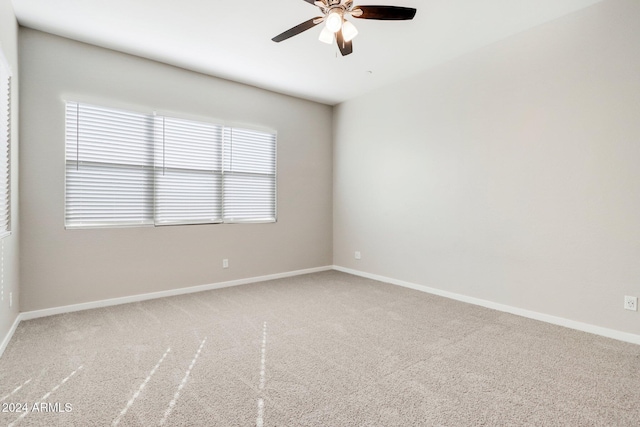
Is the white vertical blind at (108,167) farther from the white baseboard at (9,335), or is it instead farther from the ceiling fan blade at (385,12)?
the ceiling fan blade at (385,12)

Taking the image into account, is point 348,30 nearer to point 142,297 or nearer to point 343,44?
point 343,44

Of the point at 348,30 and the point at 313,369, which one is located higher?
the point at 348,30

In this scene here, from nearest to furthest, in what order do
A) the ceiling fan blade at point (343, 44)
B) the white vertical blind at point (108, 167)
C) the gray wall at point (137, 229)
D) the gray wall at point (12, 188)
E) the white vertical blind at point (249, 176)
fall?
the gray wall at point (12, 188), the ceiling fan blade at point (343, 44), the gray wall at point (137, 229), the white vertical blind at point (108, 167), the white vertical blind at point (249, 176)

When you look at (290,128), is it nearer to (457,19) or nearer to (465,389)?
(457,19)

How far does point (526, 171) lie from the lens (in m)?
3.22

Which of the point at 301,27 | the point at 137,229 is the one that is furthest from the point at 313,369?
the point at 137,229

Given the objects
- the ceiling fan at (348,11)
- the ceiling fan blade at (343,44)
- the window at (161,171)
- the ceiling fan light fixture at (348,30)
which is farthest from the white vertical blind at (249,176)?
the ceiling fan light fixture at (348,30)

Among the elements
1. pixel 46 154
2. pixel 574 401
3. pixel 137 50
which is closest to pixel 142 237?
pixel 46 154

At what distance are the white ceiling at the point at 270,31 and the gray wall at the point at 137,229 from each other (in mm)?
249

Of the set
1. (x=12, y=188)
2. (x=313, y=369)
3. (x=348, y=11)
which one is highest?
(x=348, y=11)

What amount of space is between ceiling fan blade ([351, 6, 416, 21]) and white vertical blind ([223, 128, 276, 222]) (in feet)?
8.69

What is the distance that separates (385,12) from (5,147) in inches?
122

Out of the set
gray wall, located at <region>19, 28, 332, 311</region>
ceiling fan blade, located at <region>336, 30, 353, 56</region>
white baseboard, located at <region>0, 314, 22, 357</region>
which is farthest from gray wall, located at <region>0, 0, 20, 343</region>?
ceiling fan blade, located at <region>336, 30, 353, 56</region>

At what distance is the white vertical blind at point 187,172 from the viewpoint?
12.8ft
